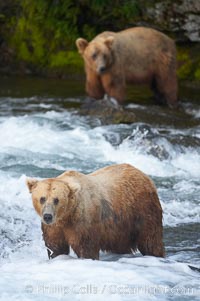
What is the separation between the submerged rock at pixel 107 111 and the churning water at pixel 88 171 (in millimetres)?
175

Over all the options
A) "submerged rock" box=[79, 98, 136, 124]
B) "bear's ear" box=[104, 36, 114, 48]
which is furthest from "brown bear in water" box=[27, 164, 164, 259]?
"bear's ear" box=[104, 36, 114, 48]

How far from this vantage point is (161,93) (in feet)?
48.1

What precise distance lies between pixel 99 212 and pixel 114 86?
706 cm

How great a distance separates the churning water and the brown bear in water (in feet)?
0.47

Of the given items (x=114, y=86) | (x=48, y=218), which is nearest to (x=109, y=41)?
(x=114, y=86)

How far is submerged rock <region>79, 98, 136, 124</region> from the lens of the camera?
12.9 m

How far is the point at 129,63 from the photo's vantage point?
46.3ft

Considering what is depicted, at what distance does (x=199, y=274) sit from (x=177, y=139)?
499cm

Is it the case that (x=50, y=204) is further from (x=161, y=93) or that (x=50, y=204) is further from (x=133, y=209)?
(x=161, y=93)

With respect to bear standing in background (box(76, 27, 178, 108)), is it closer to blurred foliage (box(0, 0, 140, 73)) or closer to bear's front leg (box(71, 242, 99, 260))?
blurred foliage (box(0, 0, 140, 73))

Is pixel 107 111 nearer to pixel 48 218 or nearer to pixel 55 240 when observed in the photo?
pixel 55 240

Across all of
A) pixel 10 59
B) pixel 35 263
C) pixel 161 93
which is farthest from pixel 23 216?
pixel 10 59

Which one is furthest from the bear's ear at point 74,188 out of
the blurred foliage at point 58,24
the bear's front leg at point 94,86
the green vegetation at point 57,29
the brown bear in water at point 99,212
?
the blurred foliage at point 58,24

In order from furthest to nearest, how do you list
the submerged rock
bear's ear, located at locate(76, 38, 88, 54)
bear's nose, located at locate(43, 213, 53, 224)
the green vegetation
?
the green vegetation, bear's ear, located at locate(76, 38, 88, 54), the submerged rock, bear's nose, located at locate(43, 213, 53, 224)
